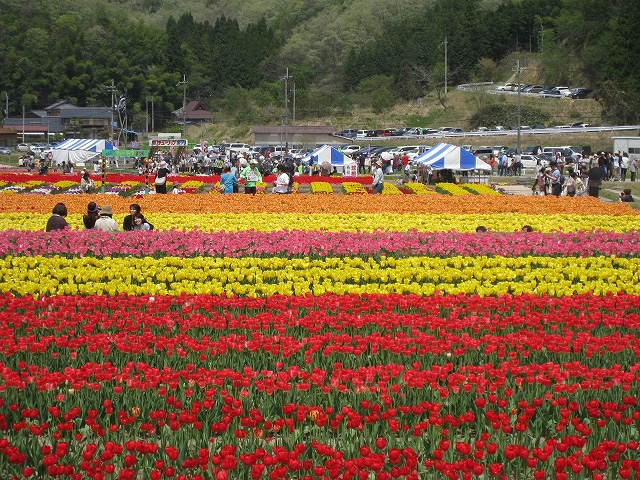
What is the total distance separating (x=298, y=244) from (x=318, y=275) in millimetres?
2505

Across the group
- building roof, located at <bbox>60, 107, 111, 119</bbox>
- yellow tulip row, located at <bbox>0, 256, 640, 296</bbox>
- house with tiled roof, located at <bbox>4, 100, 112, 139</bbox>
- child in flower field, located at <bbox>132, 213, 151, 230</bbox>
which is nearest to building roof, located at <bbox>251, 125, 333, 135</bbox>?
house with tiled roof, located at <bbox>4, 100, 112, 139</bbox>

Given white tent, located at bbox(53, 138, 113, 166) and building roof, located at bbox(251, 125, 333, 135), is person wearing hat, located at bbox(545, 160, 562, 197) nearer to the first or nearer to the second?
white tent, located at bbox(53, 138, 113, 166)

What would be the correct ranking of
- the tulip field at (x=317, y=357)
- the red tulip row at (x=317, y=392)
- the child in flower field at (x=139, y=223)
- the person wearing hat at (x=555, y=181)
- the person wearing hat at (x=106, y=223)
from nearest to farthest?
the red tulip row at (x=317, y=392), the tulip field at (x=317, y=357), the person wearing hat at (x=106, y=223), the child in flower field at (x=139, y=223), the person wearing hat at (x=555, y=181)

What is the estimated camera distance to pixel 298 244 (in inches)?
602

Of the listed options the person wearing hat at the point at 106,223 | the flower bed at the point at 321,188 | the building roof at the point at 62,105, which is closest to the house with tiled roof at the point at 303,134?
the building roof at the point at 62,105

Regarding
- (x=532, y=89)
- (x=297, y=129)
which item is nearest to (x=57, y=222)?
(x=297, y=129)

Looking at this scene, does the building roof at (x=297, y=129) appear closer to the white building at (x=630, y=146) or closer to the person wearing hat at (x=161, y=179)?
the white building at (x=630, y=146)

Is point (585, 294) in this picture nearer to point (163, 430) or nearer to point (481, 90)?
point (163, 430)

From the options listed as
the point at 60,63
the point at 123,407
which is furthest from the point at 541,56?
the point at 123,407

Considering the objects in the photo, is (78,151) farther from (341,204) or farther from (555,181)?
(341,204)

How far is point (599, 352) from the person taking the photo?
8.74m

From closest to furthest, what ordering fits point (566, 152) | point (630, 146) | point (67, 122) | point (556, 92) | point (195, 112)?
point (630, 146) → point (566, 152) → point (556, 92) → point (67, 122) → point (195, 112)

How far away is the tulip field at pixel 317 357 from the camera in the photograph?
20.6 feet

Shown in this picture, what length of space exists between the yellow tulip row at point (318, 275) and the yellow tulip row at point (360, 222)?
183 inches
